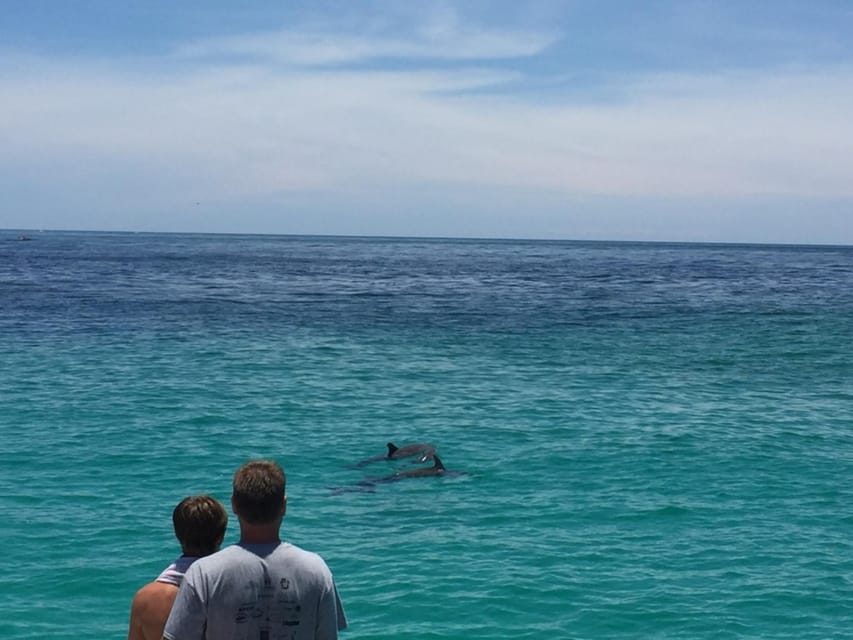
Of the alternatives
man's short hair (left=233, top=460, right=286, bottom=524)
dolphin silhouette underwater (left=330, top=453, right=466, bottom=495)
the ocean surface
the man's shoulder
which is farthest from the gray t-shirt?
dolphin silhouette underwater (left=330, top=453, right=466, bottom=495)

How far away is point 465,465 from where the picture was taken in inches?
707

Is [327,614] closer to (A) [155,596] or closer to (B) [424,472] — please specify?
(A) [155,596]

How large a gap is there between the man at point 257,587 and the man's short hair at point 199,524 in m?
0.36

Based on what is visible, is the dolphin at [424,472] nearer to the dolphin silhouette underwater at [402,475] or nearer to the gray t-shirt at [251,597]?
the dolphin silhouette underwater at [402,475]

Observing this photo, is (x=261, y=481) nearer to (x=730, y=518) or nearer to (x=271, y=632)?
(x=271, y=632)

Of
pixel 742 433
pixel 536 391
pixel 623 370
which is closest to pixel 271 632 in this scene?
pixel 742 433

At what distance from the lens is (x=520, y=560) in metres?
12.9

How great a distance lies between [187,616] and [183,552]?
0.54 meters

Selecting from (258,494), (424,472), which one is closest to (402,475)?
(424,472)

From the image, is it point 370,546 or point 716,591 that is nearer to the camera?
point 716,591

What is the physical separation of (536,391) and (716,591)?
13.6 metres

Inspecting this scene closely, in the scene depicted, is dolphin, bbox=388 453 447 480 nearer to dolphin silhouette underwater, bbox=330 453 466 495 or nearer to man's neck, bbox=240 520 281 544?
dolphin silhouette underwater, bbox=330 453 466 495

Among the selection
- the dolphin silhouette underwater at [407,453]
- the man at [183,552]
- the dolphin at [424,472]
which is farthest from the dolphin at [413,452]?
the man at [183,552]

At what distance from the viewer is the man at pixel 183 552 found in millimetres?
4984
